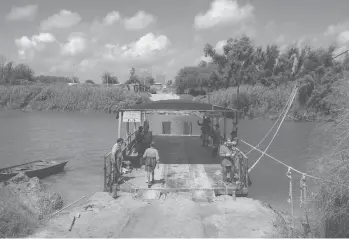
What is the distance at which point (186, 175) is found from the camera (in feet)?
42.8

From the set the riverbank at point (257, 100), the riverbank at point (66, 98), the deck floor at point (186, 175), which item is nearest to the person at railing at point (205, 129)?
the deck floor at point (186, 175)

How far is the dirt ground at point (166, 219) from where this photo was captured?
843 centimetres

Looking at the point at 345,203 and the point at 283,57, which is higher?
the point at 283,57

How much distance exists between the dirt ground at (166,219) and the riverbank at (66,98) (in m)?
62.7

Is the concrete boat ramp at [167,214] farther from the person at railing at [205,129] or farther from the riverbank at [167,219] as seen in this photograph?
the person at railing at [205,129]

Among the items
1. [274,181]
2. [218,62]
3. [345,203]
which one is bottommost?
[274,181]

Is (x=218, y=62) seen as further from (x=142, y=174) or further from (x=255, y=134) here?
(x=142, y=174)

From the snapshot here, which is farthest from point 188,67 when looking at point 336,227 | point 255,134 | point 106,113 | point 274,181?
point 336,227

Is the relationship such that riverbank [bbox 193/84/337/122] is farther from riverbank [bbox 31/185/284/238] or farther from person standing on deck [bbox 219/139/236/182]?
riverbank [bbox 31/185/284/238]

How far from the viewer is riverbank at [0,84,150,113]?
74312 millimetres

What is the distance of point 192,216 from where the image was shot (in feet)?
30.6

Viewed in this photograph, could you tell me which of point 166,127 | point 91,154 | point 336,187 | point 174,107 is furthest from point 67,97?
point 336,187

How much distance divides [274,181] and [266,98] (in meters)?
37.7

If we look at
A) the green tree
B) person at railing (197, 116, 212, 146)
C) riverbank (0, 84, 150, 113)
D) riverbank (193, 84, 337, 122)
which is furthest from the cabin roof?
the green tree
